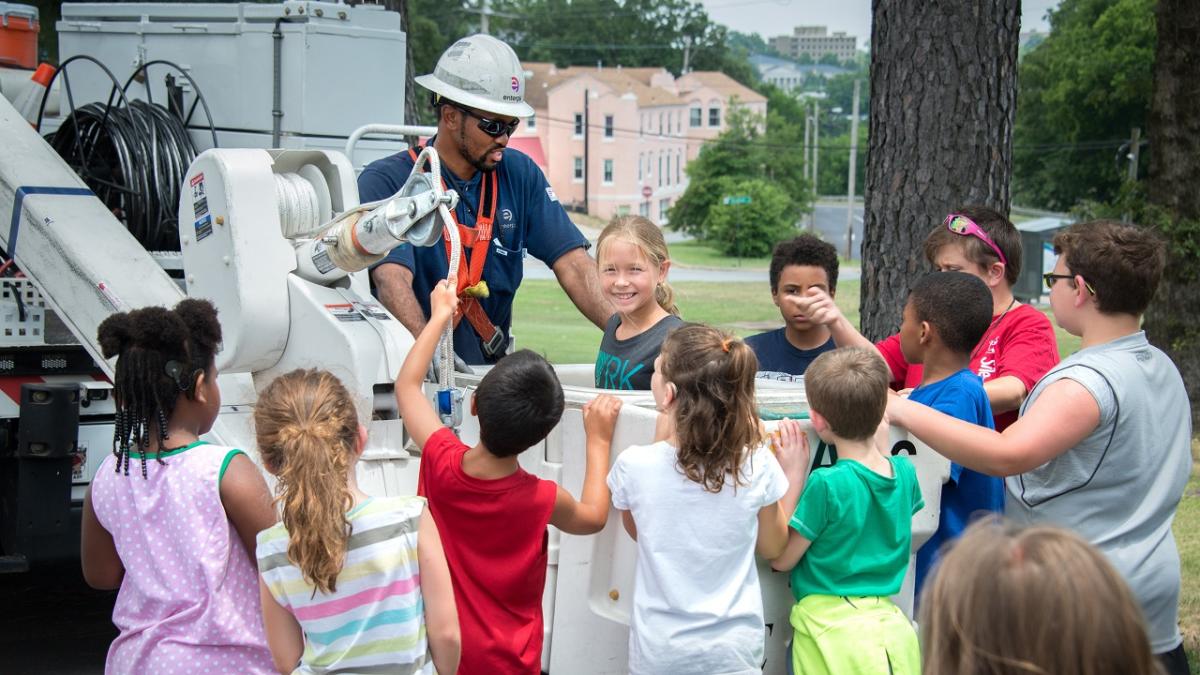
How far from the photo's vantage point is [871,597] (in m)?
3.23

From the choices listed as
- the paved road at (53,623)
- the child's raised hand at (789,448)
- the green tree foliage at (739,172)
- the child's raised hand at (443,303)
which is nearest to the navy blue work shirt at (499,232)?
the child's raised hand at (443,303)

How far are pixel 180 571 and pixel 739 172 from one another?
232ft

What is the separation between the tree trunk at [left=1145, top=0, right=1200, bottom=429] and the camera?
9961 mm

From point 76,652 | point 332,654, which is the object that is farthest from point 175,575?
point 76,652

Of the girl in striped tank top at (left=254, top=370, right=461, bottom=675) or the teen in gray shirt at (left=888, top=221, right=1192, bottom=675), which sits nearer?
the girl in striped tank top at (left=254, top=370, right=461, bottom=675)

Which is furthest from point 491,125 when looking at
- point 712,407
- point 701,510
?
point 701,510

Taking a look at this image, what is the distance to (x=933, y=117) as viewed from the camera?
19.0 ft

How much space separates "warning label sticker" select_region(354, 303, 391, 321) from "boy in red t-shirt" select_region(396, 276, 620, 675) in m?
0.76

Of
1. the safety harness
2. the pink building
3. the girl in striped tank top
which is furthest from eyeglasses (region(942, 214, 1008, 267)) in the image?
the pink building

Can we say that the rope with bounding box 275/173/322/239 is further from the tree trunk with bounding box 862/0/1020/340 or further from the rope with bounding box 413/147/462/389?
the tree trunk with bounding box 862/0/1020/340

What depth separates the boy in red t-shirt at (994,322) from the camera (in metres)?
3.81

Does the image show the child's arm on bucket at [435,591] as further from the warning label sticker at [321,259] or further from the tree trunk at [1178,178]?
the tree trunk at [1178,178]

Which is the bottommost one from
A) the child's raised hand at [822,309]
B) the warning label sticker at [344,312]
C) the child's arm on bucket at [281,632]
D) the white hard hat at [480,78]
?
the child's arm on bucket at [281,632]

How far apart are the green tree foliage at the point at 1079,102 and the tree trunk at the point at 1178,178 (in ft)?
104
